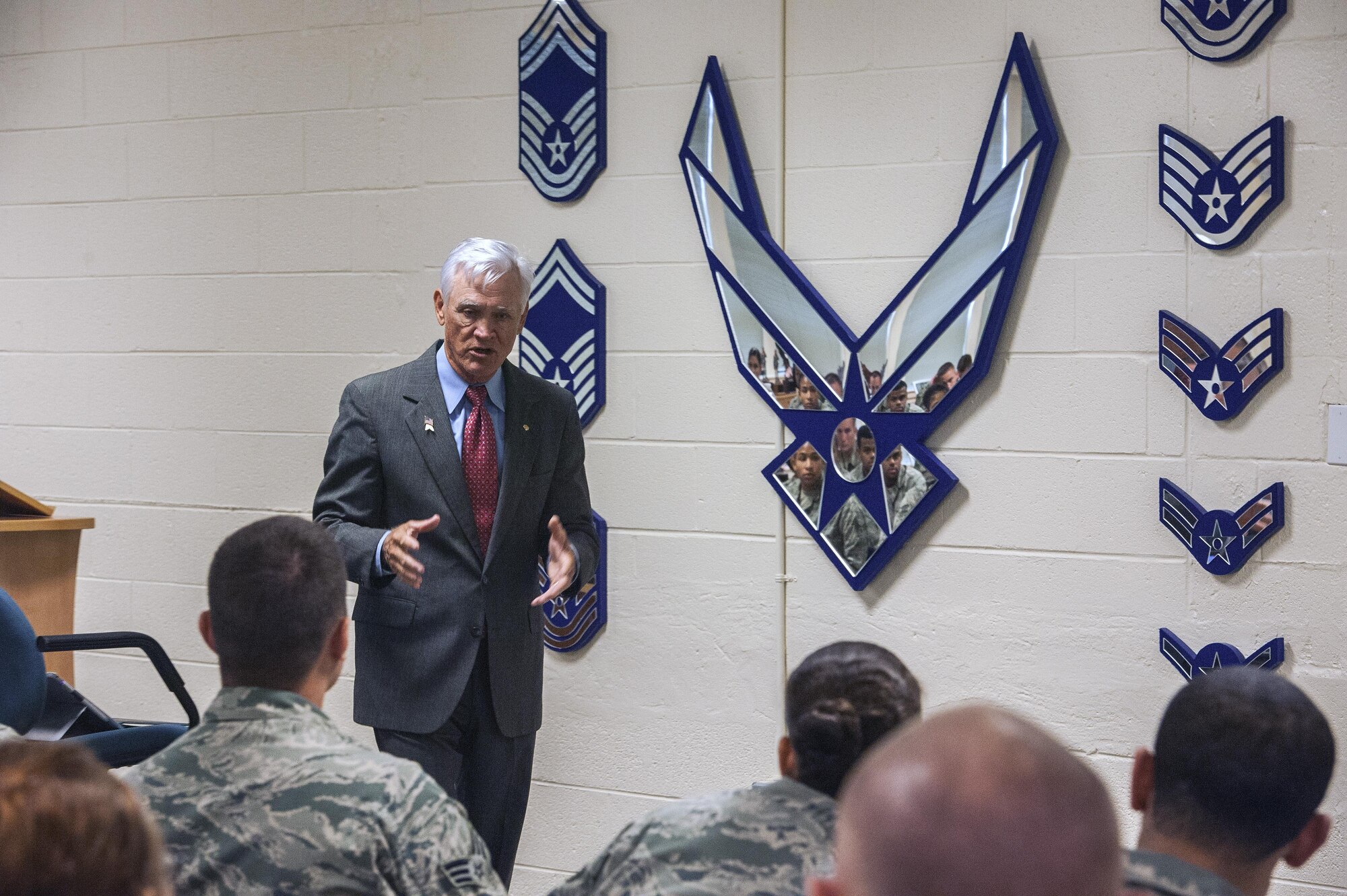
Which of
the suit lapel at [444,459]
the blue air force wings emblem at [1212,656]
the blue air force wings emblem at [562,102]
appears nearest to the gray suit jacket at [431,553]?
the suit lapel at [444,459]

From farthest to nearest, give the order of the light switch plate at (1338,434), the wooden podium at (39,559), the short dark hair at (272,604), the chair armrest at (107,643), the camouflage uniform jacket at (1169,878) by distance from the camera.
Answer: the wooden podium at (39,559), the chair armrest at (107,643), the light switch plate at (1338,434), the short dark hair at (272,604), the camouflage uniform jacket at (1169,878)

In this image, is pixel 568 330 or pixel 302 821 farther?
pixel 568 330

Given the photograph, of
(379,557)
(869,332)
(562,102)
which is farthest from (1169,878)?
(562,102)

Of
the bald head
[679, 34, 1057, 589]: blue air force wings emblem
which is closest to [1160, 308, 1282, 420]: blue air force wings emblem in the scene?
[679, 34, 1057, 589]: blue air force wings emblem

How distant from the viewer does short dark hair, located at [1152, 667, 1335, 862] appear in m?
1.28

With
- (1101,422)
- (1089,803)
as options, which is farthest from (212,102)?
(1089,803)

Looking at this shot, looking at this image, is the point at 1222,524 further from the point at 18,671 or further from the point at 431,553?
the point at 18,671

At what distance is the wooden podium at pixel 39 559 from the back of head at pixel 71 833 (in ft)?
8.41

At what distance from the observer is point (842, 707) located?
1.40 meters

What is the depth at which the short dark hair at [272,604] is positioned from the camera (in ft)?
5.15

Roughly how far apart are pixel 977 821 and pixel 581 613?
2.63 metres

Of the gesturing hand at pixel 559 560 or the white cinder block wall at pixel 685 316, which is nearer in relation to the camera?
the gesturing hand at pixel 559 560

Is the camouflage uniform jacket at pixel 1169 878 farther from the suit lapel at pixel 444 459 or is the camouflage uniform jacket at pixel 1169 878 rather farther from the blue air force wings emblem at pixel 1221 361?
the blue air force wings emblem at pixel 1221 361

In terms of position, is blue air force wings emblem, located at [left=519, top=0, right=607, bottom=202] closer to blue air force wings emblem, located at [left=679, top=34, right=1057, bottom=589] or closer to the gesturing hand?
blue air force wings emblem, located at [left=679, top=34, right=1057, bottom=589]
